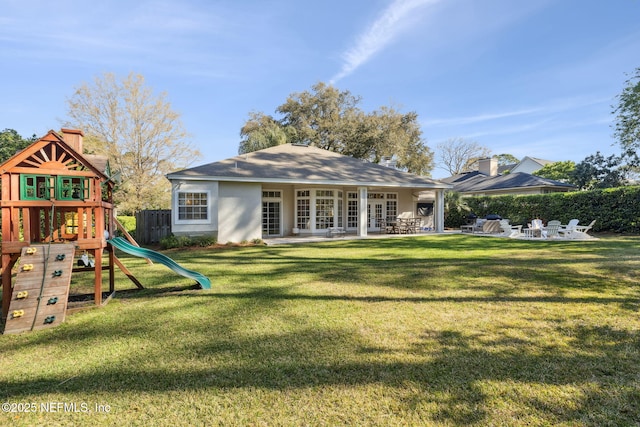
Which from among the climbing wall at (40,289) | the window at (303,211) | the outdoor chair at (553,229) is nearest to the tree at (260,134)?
the window at (303,211)

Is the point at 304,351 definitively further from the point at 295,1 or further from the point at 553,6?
the point at 553,6

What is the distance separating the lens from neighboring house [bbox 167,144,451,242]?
14.0 m

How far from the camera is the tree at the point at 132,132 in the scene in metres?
24.9

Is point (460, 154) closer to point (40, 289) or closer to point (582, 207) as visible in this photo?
point (582, 207)

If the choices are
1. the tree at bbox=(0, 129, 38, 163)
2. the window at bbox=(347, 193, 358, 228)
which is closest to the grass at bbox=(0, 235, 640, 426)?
the window at bbox=(347, 193, 358, 228)

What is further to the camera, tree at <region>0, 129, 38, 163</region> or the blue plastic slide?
tree at <region>0, 129, 38, 163</region>

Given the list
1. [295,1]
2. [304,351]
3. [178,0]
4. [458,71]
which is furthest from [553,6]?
[304,351]

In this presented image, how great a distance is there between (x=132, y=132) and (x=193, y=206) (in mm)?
16850

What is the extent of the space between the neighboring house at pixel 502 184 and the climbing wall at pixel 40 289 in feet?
96.1

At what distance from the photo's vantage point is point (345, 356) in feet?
11.3

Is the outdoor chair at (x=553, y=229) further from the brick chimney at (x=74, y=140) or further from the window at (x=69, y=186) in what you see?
the brick chimney at (x=74, y=140)

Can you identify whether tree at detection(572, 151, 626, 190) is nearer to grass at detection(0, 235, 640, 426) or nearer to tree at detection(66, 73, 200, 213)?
grass at detection(0, 235, 640, 426)

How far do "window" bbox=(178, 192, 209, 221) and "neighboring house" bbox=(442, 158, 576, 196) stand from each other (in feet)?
80.7

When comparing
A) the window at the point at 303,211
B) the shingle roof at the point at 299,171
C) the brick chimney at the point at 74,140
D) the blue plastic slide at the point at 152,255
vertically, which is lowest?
the blue plastic slide at the point at 152,255
